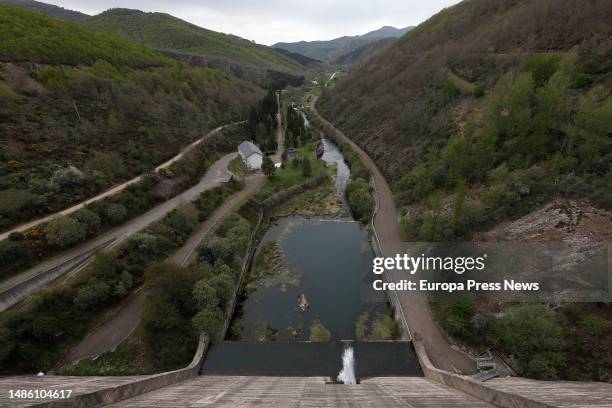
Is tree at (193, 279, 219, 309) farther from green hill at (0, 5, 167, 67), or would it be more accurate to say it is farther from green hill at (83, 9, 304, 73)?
green hill at (83, 9, 304, 73)

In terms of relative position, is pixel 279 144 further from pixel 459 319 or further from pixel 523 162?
pixel 459 319

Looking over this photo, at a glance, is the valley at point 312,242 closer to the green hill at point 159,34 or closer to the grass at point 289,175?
the grass at point 289,175

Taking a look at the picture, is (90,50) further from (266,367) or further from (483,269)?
(483,269)

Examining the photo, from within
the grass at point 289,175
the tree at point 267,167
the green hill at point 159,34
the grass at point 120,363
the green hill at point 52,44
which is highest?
the green hill at point 159,34

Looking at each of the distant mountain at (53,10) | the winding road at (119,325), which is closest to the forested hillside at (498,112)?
the winding road at (119,325)

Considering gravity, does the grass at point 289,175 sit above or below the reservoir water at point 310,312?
above

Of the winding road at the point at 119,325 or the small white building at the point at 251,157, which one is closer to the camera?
the winding road at the point at 119,325
